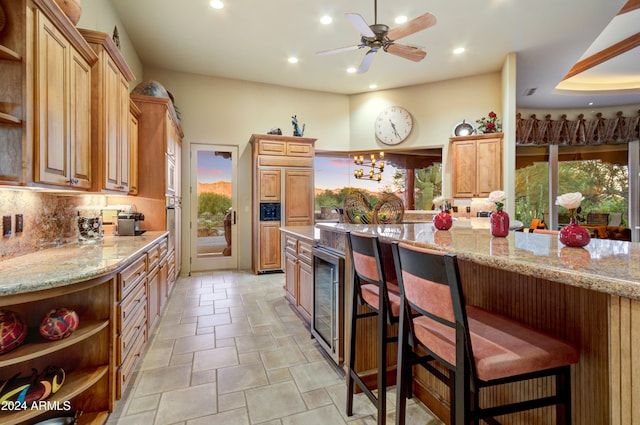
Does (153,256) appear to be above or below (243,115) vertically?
below

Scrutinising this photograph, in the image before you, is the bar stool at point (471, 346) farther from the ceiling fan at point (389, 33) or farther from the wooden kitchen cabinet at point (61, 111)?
the ceiling fan at point (389, 33)

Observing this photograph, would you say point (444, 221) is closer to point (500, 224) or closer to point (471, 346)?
point (500, 224)

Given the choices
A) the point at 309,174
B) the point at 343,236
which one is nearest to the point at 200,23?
the point at 309,174

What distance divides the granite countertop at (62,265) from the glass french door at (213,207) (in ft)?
9.97

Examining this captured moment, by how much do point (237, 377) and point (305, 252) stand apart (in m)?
1.20

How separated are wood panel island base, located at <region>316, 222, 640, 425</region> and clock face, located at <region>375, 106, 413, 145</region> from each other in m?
4.88

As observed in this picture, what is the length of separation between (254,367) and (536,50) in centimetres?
578

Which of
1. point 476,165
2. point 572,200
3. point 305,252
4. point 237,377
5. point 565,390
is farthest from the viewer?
point 476,165

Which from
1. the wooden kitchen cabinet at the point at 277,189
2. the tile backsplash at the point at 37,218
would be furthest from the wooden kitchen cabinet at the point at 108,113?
the wooden kitchen cabinet at the point at 277,189

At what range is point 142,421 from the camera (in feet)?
5.85

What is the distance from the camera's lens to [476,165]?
5.32m

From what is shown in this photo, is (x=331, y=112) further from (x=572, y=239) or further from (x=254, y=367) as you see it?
(x=572, y=239)

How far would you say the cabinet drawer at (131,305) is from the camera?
6.19 ft

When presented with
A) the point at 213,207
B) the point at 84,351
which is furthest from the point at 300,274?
the point at 213,207
